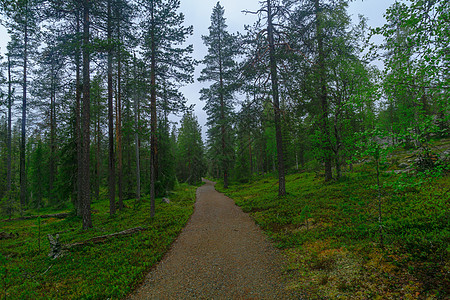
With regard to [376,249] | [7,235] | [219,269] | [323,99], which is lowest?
[7,235]

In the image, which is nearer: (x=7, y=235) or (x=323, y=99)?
(x=7, y=235)

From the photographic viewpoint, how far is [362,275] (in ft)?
12.4

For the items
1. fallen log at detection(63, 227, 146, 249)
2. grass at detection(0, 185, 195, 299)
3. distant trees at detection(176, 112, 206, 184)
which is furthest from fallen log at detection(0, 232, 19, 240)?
distant trees at detection(176, 112, 206, 184)

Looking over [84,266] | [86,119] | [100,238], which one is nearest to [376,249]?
[84,266]

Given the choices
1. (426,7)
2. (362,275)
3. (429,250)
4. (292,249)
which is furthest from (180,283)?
(426,7)

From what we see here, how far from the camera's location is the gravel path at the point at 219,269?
413 cm

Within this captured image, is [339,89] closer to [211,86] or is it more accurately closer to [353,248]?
[353,248]

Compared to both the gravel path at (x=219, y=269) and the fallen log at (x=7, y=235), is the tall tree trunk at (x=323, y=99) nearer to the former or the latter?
the gravel path at (x=219, y=269)

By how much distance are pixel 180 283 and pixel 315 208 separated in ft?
21.4

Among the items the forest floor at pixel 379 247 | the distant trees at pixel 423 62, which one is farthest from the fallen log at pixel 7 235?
the distant trees at pixel 423 62

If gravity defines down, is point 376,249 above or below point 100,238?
above

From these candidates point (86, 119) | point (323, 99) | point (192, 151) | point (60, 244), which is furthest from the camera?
point (192, 151)

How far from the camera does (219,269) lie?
16.7ft

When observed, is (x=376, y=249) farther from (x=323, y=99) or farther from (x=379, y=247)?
(x=323, y=99)
